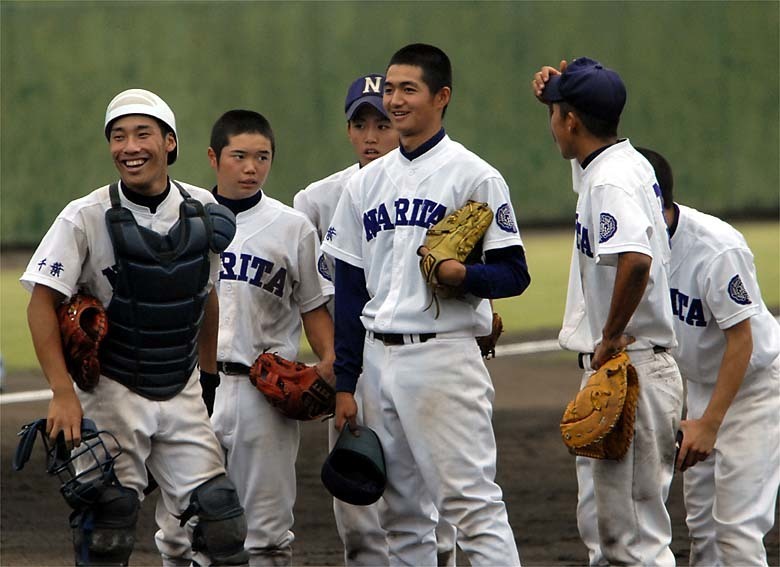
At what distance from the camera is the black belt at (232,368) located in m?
5.72

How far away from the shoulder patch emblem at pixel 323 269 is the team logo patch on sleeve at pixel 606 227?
1403mm

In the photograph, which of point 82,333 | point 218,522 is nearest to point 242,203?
point 82,333

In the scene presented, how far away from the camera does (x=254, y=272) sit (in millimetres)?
5766

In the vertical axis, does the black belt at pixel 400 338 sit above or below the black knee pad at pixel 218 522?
above

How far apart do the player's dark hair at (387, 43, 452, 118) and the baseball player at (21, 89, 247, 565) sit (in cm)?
91

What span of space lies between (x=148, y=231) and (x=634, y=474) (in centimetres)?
195

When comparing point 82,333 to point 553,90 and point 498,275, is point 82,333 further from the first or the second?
point 553,90

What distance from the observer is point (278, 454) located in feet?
18.6

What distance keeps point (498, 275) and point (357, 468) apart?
876 millimetres

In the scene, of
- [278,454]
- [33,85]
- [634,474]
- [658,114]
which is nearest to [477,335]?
[634,474]

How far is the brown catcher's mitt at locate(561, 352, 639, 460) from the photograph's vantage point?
485 cm

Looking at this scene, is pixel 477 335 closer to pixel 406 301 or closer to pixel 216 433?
pixel 406 301

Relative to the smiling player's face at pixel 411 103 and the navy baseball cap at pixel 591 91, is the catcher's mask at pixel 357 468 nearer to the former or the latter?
the smiling player's face at pixel 411 103

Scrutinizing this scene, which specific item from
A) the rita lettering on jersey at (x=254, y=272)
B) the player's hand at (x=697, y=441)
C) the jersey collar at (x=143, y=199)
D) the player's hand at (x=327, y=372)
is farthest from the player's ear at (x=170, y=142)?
the player's hand at (x=697, y=441)
